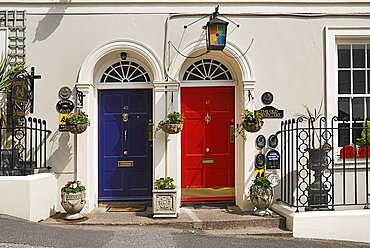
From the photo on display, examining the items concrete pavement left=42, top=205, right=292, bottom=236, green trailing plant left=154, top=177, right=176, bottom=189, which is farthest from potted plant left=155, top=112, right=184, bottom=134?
concrete pavement left=42, top=205, right=292, bottom=236

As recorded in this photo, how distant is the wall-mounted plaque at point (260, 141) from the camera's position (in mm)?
8789

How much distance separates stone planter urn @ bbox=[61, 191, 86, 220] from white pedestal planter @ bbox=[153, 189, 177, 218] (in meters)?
1.24

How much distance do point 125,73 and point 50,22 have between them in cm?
169

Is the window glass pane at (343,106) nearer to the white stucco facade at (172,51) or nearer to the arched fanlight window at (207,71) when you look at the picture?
the white stucco facade at (172,51)

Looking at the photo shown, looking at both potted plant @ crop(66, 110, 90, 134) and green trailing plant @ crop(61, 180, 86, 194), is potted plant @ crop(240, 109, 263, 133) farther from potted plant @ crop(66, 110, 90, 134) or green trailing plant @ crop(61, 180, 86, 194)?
green trailing plant @ crop(61, 180, 86, 194)

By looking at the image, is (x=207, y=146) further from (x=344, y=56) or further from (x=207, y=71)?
(x=344, y=56)

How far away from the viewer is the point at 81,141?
861 cm

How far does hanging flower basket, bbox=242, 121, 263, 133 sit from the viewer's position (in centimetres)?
828

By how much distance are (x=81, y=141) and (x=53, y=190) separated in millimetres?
1023

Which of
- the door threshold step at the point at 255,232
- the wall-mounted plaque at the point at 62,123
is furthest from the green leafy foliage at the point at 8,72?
the door threshold step at the point at 255,232

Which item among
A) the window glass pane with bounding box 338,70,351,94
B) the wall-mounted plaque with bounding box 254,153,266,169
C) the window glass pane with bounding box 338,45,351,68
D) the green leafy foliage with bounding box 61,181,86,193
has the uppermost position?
the window glass pane with bounding box 338,45,351,68

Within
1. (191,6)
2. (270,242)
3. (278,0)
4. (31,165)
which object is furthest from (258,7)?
(31,165)

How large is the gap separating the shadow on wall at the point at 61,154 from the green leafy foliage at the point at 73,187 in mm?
741

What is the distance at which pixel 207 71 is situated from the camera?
362 inches
